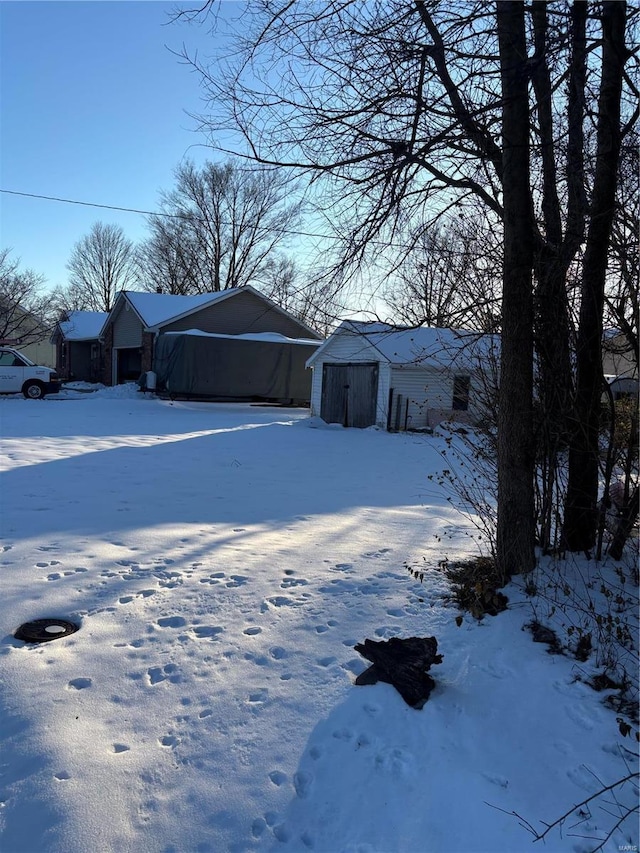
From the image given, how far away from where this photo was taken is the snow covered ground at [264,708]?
235 cm

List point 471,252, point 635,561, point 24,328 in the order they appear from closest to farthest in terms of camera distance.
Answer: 1. point 635,561
2. point 471,252
3. point 24,328

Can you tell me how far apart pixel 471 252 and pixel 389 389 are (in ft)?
46.4

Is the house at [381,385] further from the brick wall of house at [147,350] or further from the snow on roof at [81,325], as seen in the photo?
the snow on roof at [81,325]

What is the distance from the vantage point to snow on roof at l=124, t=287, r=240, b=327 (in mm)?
27672

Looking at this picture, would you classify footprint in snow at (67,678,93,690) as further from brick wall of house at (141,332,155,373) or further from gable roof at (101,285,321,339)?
brick wall of house at (141,332,155,373)

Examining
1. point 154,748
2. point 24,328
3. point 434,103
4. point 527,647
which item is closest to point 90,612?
point 154,748

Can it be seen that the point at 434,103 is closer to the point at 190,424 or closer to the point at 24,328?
the point at 190,424

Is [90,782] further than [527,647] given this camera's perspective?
No

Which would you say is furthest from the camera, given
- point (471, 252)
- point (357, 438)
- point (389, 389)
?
point (389, 389)

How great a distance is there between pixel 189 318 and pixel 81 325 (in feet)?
52.3

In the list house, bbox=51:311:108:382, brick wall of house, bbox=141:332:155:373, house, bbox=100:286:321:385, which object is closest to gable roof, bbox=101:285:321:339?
house, bbox=100:286:321:385

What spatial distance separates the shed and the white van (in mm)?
4596

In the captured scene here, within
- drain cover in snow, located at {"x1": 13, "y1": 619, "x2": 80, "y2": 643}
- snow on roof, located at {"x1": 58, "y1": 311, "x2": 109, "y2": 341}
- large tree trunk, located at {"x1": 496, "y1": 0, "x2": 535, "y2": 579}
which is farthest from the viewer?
snow on roof, located at {"x1": 58, "y1": 311, "x2": 109, "y2": 341}

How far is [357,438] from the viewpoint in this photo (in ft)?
54.9
